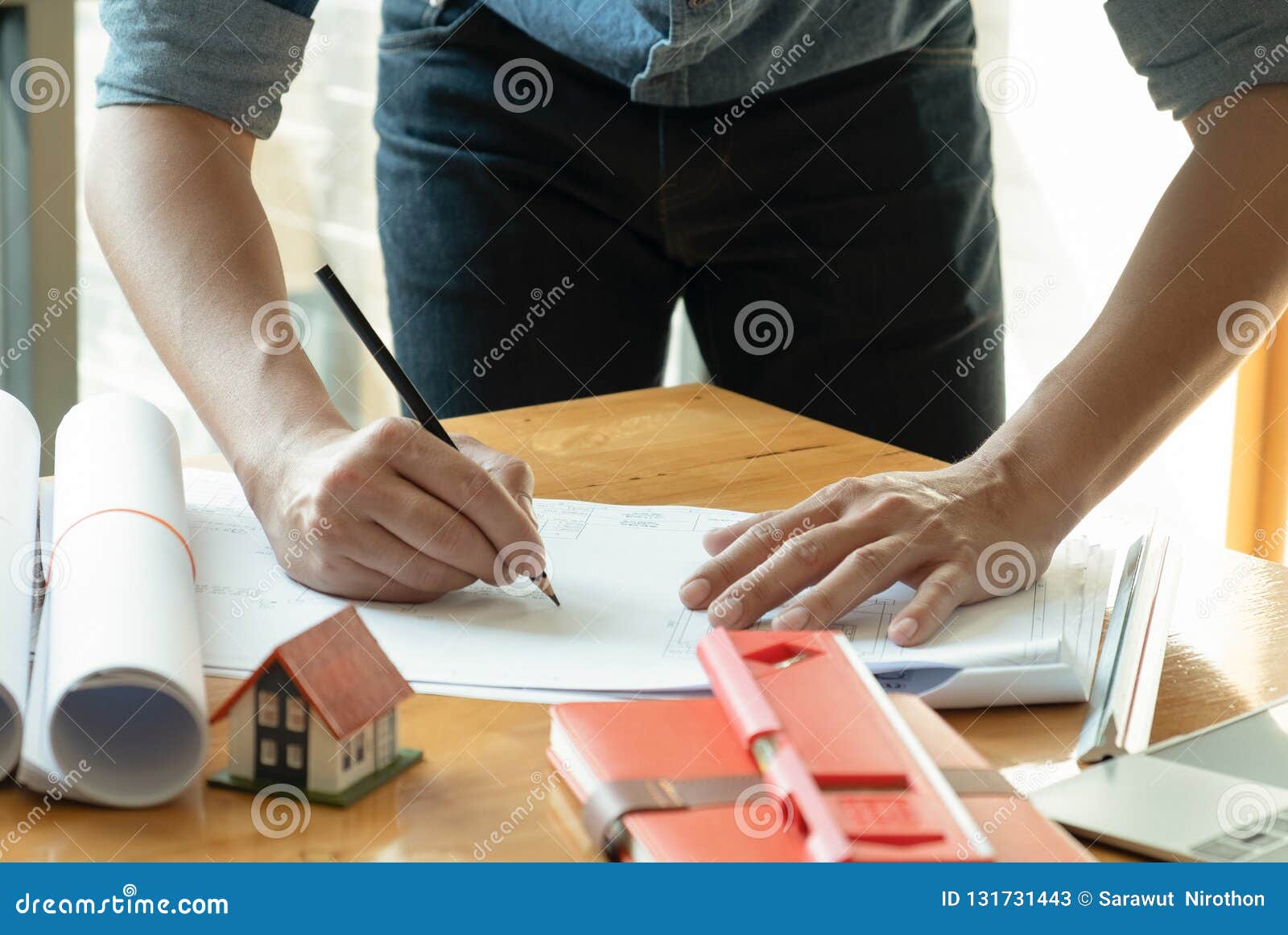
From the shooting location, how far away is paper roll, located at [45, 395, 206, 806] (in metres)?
0.58

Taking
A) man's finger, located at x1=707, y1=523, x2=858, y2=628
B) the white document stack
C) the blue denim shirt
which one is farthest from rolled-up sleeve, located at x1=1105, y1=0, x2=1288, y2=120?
man's finger, located at x1=707, y1=523, x2=858, y2=628

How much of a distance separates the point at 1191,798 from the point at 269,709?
401 mm

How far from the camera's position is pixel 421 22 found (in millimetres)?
1335

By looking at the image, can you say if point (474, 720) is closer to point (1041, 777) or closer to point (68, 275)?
point (1041, 777)

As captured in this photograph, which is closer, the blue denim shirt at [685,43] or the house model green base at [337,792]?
the house model green base at [337,792]

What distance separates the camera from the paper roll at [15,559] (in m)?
0.60

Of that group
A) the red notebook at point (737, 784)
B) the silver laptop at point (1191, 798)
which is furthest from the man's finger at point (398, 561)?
the silver laptop at point (1191, 798)

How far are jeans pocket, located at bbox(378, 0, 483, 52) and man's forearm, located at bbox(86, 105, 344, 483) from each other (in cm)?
27

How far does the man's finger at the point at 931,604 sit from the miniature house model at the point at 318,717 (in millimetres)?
297

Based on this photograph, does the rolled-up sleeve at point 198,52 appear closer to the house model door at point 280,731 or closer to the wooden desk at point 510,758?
the wooden desk at point 510,758

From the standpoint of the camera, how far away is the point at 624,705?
618 mm

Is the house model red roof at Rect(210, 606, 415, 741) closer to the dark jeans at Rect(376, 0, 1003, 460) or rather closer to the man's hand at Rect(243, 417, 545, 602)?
the man's hand at Rect(243, 417, 545, 602)

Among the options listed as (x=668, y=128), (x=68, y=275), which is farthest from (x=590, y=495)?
(x=68, y=275)

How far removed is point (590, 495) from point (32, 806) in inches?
21.5
